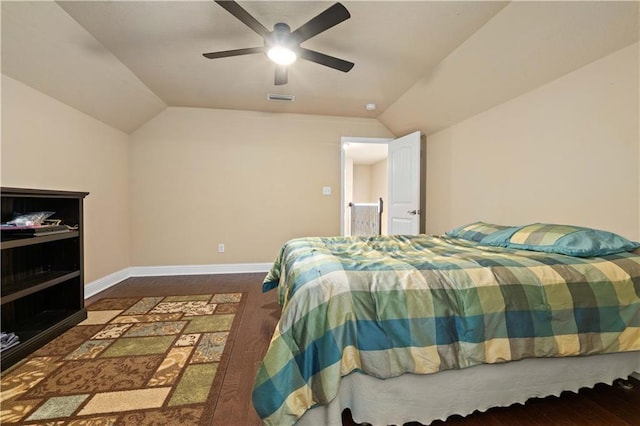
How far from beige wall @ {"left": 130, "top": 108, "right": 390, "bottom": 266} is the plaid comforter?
2.74 meters

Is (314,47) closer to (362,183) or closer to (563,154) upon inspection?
(563,154)

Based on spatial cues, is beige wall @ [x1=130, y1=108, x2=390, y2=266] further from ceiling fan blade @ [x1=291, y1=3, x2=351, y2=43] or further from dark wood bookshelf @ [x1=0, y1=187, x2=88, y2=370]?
ceiling fan blade @ [x1=291, y1=3, x2=351, y2=43]

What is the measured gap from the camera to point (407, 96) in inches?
127

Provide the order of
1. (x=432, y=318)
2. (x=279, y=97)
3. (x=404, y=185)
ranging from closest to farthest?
(x=432, y=318)
(x=279, y=97)
(x=404, y=185)

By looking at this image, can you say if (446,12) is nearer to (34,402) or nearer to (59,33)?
(59,33)

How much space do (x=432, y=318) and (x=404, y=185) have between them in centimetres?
285

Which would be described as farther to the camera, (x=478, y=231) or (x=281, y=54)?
(x=478, y=231)

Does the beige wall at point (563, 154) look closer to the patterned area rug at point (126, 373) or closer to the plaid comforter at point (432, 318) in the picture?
the plaid comforter at point (432, 318)

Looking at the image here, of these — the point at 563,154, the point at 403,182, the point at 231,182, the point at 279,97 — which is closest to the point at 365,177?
the point at 403,182

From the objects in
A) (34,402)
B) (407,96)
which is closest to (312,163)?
(407,96)

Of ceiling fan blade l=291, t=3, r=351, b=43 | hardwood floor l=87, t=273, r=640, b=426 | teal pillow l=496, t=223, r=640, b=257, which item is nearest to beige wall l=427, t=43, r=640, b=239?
teal pillow l=496, t=223, r=640, b=257

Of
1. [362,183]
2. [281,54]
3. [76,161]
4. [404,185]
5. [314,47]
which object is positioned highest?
[314,47]

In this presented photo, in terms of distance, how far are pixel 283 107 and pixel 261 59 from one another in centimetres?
122

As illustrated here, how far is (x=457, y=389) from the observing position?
1.18 meters
